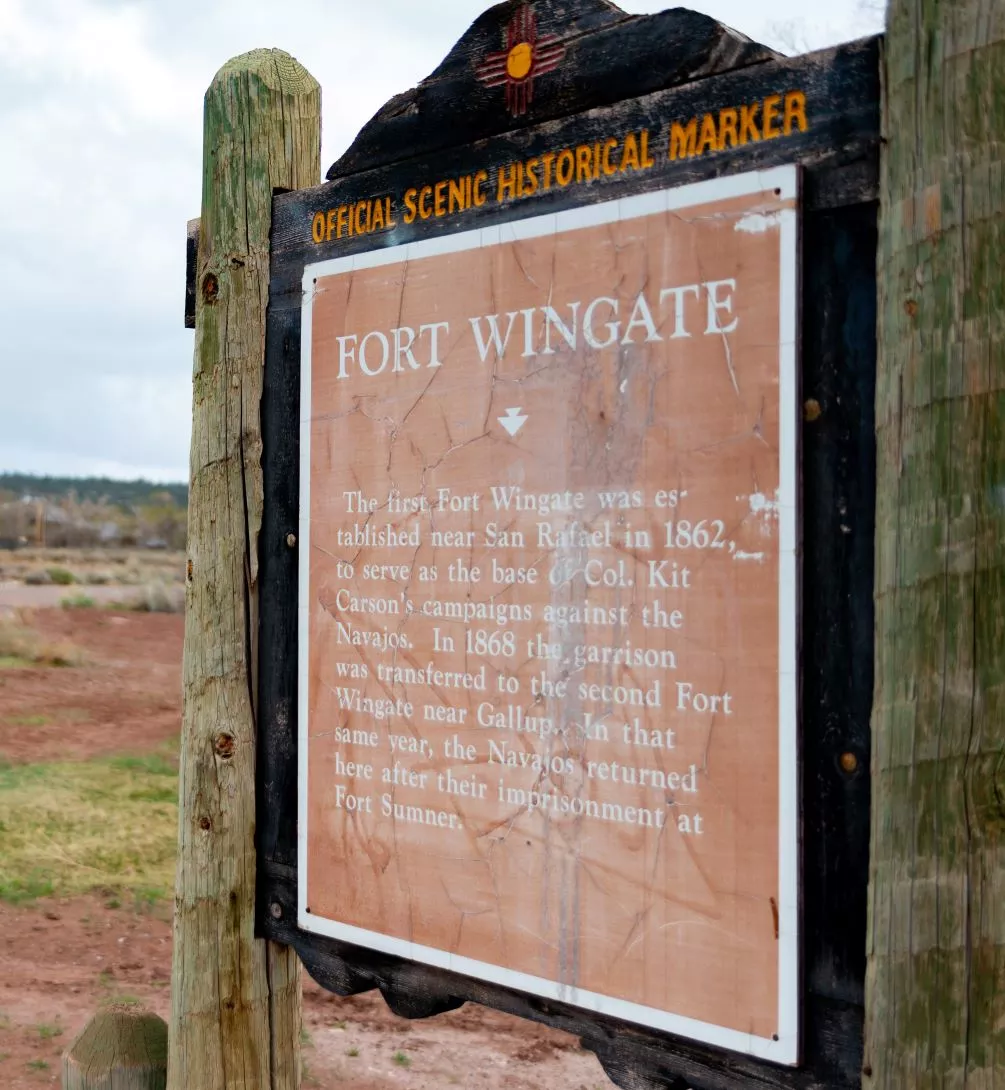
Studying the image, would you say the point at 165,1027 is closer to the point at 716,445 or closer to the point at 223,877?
the point at 223,877

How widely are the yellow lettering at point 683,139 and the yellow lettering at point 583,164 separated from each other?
164 millimetres

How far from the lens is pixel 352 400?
7.58 ft

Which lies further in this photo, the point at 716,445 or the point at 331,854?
the point at 331,854

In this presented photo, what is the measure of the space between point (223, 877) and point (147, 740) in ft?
26.2

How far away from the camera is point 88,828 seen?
291 inches

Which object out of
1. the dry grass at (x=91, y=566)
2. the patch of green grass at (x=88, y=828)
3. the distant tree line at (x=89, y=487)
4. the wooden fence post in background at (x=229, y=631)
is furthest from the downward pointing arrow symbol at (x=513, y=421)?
the distant tree line at (x=89, y=487)

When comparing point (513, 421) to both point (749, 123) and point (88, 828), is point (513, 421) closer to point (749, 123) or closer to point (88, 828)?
point (749, 123)

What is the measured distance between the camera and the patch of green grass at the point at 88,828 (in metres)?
6.49

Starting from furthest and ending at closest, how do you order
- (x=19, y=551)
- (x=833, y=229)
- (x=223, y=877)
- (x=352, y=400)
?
1. (x=19, y=551)
2. (x=223, y=877)
3. (x=352, y=400)
4. (x=833, y=229)

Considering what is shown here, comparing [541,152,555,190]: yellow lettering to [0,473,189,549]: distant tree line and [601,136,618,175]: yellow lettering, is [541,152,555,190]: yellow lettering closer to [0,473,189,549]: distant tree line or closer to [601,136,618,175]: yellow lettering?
[601,136,618,175]: yellow lettering

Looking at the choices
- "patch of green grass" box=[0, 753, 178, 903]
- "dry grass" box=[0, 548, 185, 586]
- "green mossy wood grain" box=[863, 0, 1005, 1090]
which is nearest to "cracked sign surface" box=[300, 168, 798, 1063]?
"green mossy wood grain" box=[863, 0, 1005, 1090]

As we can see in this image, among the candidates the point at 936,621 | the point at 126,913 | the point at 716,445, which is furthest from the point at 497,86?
the point at 126,913

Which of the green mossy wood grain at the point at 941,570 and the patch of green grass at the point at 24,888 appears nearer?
the green mossy wood grain at the point at 941,570

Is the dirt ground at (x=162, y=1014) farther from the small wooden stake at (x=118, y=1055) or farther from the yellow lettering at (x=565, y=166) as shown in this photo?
the yellow lettering at (x=565, y=166)
